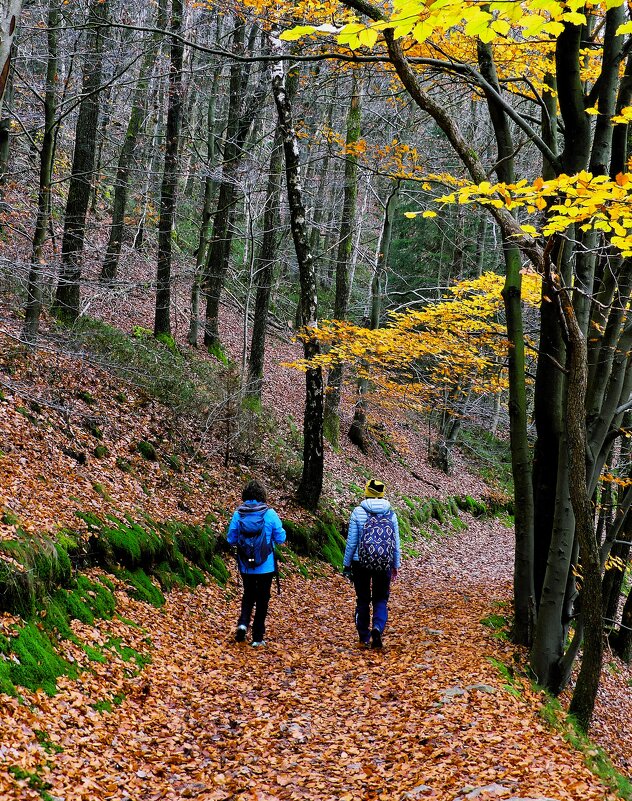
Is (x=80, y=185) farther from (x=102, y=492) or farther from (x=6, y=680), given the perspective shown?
(x=6, y=680)

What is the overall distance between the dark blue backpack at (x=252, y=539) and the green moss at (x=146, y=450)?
308 cm

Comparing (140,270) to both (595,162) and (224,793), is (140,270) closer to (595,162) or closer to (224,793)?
(595,162)

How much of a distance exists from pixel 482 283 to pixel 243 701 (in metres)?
7.91

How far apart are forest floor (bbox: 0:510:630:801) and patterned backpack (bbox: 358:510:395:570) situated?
1049mm

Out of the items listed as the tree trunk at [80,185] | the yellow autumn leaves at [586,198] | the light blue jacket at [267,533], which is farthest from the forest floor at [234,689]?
the yellow autumn leaves at [586,198]

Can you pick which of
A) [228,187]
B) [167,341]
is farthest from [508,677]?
[228,187]

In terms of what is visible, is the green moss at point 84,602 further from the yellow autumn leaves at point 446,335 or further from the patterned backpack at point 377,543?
the yellow autumn leaves at point 446,335

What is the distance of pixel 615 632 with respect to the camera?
35.6 ft

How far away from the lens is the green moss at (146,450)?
382 inches

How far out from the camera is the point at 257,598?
7.30 metres

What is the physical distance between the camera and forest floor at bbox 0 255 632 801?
4309 mm

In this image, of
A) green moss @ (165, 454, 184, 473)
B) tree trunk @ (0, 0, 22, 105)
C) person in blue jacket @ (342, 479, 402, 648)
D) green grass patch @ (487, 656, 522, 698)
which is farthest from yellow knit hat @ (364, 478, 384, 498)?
tree trunk @ (0, 0, 22, 105)

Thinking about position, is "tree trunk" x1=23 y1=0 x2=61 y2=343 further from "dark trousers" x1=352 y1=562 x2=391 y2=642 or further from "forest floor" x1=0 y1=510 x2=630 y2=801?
"dark trousers" x1=352 y1=562 x2=391 y2=642

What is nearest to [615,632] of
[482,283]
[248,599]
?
[482,283]
